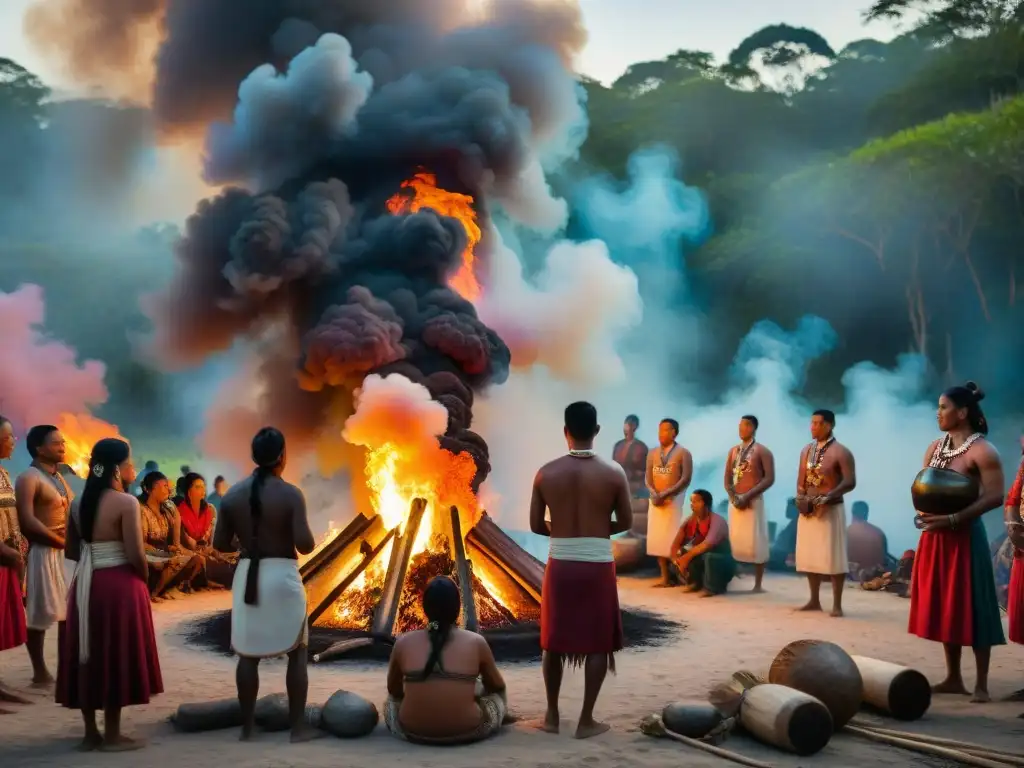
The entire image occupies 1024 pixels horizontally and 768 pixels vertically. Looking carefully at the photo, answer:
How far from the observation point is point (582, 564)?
563 centimetres

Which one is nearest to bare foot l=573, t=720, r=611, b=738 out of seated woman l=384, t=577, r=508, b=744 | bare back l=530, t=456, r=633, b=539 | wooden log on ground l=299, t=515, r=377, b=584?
seated woman l=384, t=577, r=508, b=744

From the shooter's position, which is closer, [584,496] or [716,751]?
[716,751]

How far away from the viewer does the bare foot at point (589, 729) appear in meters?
5.65

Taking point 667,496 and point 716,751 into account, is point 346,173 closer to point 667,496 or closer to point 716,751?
point 667,496

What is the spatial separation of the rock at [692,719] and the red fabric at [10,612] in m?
4.12

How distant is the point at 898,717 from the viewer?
6.00m

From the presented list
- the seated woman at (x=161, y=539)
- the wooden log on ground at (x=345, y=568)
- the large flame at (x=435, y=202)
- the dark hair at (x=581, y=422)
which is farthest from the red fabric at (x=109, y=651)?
the large flame at (x=435, y=202)

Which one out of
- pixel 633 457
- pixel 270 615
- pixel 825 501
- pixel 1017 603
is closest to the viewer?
pixel 270 615

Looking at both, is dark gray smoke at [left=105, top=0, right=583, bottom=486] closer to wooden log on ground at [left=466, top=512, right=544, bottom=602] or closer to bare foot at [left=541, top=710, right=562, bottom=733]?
wooden log on ground at [left=466, top=512, right=544, bottom=602]

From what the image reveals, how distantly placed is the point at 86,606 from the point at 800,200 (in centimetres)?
2122

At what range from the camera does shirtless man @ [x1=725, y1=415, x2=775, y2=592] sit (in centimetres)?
1159

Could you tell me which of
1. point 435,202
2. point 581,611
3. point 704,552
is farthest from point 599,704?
point 435,202

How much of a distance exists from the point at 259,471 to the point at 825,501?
20.8ft

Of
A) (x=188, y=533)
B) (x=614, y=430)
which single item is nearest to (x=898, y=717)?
(x=188, y=533)
